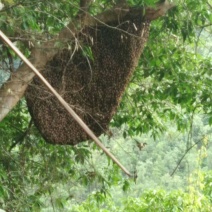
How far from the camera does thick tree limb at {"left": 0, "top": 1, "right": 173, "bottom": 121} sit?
3.25 m

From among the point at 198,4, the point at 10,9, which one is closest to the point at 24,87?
the point at 10,9

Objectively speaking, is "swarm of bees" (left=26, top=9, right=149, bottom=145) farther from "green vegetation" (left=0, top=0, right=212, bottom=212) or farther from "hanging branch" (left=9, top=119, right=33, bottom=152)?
"hanging branch" (left=9, top=119, right=33, bottom=152)

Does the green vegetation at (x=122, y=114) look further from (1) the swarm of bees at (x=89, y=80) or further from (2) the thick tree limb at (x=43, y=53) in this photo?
(1) the swarm of bees at (x=89, y=80)

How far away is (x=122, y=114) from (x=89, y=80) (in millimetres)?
1359

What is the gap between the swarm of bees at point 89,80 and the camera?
12.1 ft

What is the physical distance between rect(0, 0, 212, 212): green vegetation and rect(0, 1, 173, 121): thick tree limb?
6 centimetres

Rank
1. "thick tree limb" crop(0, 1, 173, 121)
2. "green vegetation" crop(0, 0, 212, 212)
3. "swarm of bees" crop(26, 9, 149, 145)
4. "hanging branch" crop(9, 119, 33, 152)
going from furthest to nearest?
"hanging branch" crop(9, 119, 33, 152) < "swarm of bees" crop(26, 9, 149, 145) < "green vegetation" crop(0, 0, 212, 212) < "thick tree limb" crop(0, 1, 173, 121)

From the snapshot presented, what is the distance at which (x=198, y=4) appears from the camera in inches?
137

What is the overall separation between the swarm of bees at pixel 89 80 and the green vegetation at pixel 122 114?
7.6 inches

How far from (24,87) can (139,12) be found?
927mm

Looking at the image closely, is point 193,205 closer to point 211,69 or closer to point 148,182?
point 211,69

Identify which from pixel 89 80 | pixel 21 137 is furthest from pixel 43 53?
pixel 21 137

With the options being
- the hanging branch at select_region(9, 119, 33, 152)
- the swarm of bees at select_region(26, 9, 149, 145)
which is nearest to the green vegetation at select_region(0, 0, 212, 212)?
the hanging branch at select_region(9, 119, 33, 152)

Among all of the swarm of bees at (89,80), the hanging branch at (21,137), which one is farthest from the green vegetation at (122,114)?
the swarm of bees at (89,80)
